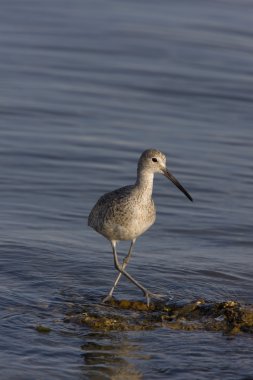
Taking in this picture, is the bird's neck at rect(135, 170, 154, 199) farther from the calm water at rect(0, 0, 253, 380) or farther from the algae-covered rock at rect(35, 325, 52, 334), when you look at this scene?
the algae-covered rock at rect(35, 325, 52, 334)

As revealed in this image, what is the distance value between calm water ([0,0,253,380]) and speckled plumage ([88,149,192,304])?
609mm

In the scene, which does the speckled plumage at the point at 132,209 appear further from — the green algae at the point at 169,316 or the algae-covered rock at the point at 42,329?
the algae-covered rock at the point at 42,329

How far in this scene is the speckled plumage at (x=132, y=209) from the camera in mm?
9328

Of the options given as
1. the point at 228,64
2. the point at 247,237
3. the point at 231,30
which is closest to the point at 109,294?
the point at 247,237

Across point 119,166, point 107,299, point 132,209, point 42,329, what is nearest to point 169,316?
point 107,299

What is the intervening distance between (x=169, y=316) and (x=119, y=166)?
4138mm

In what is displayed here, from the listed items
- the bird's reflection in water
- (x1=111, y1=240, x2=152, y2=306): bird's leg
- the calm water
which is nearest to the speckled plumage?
(x1=111, y1=240, x2=152, y2=306): bird's leg

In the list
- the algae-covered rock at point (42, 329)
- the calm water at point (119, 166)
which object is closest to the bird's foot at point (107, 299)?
the calm water at point (119, 166)

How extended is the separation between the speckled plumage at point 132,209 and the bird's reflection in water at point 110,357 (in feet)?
3.03

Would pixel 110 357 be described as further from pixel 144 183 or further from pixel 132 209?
pixel 144 183

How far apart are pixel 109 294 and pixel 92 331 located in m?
0.82

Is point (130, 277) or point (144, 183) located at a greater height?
point (144, 183)

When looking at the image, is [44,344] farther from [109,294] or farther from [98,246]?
[98,246]

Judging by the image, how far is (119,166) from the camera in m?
13.0
